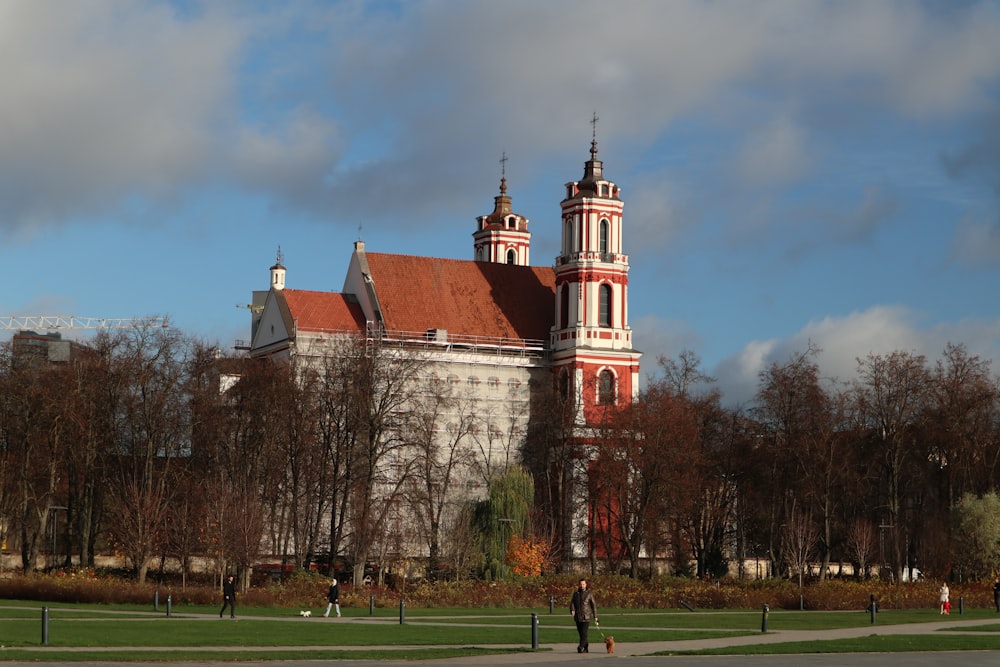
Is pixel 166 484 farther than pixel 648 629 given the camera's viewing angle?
Yes

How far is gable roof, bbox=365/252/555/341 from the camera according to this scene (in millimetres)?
101250

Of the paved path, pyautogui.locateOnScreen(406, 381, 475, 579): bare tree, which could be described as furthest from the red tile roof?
the paved path

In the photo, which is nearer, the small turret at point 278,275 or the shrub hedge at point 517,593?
the shrub hedge at point 517,593

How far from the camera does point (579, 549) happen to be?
94.0m

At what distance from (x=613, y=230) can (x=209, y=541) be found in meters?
44.1

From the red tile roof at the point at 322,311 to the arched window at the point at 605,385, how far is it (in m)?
16.1

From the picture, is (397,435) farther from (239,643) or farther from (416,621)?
(239,643)

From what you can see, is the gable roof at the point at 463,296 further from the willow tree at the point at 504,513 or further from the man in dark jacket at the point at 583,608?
the man in dark jacket at the point at 583,608

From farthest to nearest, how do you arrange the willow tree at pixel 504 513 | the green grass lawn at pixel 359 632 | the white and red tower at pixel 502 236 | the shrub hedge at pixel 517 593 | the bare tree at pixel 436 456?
the white and red tower at pixel 502 236, the bare tree at pixel 436 456, the willow tree at pixel 504 513, the shrub hedge at pixel 517 593, the green grass lawn at pixel 359 632

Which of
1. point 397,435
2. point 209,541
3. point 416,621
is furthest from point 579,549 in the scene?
point 416,621

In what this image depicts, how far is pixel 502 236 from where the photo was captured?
123 meters

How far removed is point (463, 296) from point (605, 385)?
11.7m

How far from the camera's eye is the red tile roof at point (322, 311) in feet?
324

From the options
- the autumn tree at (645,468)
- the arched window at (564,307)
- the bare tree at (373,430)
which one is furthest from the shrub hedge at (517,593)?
the arched window at (564,307)
